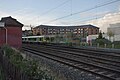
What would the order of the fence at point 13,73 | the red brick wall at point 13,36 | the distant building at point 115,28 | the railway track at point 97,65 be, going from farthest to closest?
the distant building at point 115,28 < the red brick wall at point 13,36 < the railway track at point 97,65 < the fence at point 13,73

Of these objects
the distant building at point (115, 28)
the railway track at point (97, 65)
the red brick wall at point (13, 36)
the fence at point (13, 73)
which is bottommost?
the railway track at point (97, 65)

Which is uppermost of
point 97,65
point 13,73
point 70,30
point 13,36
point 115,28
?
point 70,30

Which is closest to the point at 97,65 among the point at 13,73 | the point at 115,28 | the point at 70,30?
the point at 13,73

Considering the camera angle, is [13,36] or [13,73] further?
[13,36]

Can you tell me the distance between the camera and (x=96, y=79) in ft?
34.3

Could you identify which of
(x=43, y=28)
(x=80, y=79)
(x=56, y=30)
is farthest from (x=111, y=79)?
(x=56, y=30)

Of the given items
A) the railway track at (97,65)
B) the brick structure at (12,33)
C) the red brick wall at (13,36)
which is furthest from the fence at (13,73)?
the red brick wall at (13,36)

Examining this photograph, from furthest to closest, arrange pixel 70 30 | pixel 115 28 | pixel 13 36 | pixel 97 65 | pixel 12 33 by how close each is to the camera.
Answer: pixel 70 30 → pixel 115 28 → pixel 13 36 → pixel 12 33 → pixel 97 65

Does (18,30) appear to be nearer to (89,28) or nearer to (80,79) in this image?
(80,79)

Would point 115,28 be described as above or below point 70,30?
below

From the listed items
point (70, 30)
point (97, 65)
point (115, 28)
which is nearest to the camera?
point (97, 65)

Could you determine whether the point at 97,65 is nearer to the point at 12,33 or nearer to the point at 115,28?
the point at 12,33

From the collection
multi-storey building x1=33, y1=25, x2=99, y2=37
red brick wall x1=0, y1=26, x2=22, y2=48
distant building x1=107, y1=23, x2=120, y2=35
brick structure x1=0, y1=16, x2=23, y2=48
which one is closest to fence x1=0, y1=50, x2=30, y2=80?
brick structure x1=0, y1=16, x2=23, y2=48

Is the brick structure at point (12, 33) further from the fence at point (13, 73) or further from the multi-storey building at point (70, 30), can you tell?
the multi-storey building at point (70, 30)
